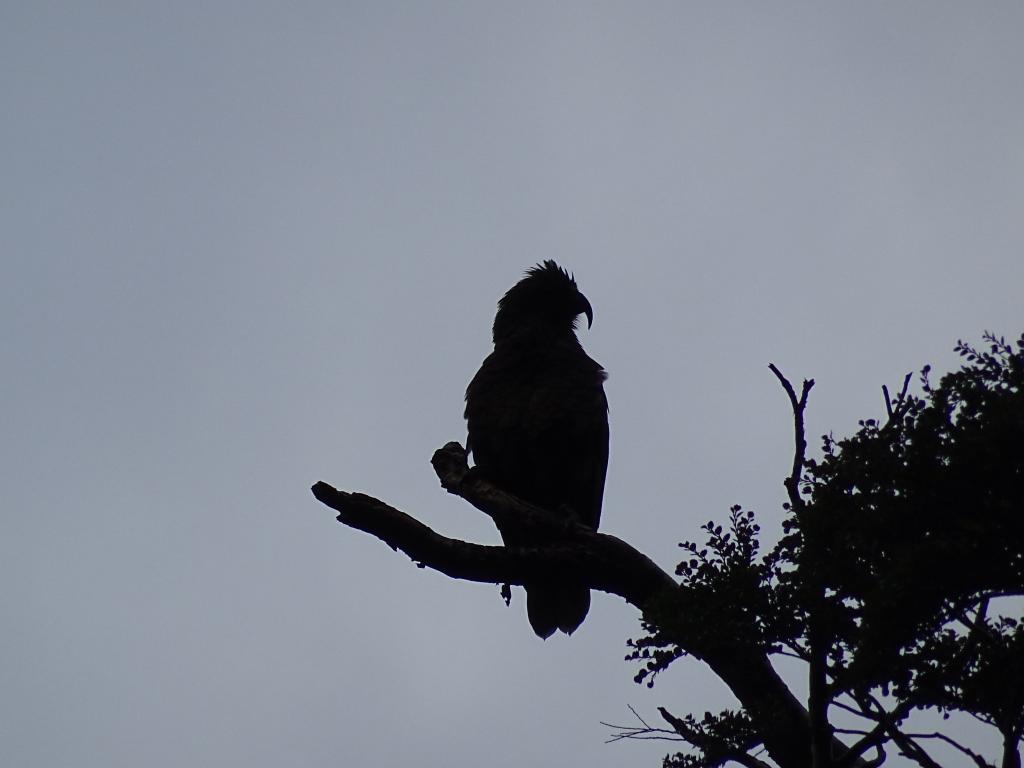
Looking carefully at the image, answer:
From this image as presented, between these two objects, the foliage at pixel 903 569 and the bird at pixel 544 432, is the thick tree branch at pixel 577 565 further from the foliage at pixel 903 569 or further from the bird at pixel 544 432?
the bird at pixel 544 432

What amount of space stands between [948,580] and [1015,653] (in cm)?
32

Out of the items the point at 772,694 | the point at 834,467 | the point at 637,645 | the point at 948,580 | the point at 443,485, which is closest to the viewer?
the point at 948,580

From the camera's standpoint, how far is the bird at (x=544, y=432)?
21.0 ft

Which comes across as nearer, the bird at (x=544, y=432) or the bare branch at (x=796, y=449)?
the bare branch at (x=796, y=449)

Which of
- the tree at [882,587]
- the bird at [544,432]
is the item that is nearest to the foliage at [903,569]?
the tree at [882,587]

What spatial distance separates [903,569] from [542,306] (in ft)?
16.4

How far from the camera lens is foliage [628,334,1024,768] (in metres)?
2.91

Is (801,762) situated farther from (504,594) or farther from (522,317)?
(522,317)

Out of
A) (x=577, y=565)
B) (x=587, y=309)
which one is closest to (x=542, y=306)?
(x=587, y=309)

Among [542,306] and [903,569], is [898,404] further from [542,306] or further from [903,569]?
[542,306]

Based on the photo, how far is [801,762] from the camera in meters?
3.72

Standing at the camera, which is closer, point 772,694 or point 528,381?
point 772,694

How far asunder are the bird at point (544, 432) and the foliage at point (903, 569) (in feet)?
9.39

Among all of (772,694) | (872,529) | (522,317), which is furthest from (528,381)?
(872,529)
